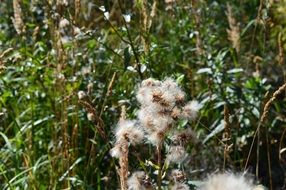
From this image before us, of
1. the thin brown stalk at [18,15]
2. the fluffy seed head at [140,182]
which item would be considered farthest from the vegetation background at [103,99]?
the fluffy seed head at [140,182]

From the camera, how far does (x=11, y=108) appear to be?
11.6 ft

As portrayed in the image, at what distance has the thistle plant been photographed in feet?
5.16

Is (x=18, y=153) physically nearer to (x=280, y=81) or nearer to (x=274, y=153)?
(x=274, y=153)

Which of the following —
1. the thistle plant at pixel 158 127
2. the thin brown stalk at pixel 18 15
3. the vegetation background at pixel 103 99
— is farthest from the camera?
the thin brown stalk at pixel 18 15

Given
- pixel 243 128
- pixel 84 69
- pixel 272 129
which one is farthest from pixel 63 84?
pixel 272 129

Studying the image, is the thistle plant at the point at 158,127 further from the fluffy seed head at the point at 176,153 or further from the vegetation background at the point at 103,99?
the vegetation background at the point at 103,99

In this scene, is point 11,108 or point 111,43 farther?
point 111,43

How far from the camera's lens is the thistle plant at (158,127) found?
1.57 m

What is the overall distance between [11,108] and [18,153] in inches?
24.2

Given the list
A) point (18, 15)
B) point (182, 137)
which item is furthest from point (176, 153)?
point (18, 15)

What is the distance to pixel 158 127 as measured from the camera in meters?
1.57

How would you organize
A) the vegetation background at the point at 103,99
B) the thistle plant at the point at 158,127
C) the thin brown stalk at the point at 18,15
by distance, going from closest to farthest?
the thistle plant at the point at 158,127 < the vegetation background at the point at 103,99 < the thin brown stalk at the point at 18,15

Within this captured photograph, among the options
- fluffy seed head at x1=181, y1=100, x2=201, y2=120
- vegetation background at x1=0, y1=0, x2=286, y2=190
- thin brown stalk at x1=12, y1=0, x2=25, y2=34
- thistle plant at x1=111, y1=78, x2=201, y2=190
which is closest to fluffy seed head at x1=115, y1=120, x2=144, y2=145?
thistle plant at x1=111, y1=78, x2=201, y2=190

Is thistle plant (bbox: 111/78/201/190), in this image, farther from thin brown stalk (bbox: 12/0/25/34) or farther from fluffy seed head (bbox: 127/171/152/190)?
thin brown stalk (bbox: 12/0/25/34)
